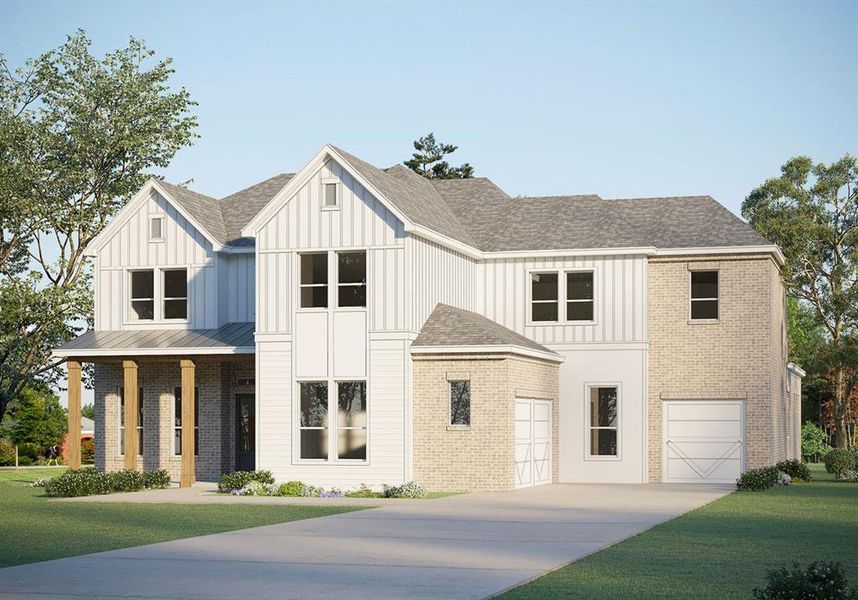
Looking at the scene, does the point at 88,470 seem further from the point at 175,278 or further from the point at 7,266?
the point at 7,266

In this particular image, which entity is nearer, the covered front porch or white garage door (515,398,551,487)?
white garage door (515,398,551,487)

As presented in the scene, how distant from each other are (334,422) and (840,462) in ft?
53.6

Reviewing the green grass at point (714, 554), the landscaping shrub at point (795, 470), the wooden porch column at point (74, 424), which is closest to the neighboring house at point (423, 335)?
the wooden porch column at point (74, 424)

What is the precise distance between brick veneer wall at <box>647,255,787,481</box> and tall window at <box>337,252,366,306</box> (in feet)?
30.0

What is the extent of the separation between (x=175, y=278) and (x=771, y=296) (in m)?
17.1

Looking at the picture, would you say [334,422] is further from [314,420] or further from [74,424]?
[74,424]

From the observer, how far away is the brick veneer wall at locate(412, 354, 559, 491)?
3173 cm

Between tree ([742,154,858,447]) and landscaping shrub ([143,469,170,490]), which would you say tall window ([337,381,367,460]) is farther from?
tree ([742,154,858,447])

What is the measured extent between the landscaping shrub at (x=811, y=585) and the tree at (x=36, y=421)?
5617cm

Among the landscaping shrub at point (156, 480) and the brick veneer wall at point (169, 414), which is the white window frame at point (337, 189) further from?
the landscaping shrub at point (156, 480)

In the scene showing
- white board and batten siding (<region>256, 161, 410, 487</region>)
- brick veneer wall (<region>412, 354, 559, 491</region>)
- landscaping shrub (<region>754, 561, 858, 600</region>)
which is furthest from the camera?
white board and batten siding (<region>256, 161, 410, 487</region>)

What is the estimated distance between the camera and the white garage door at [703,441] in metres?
36.3

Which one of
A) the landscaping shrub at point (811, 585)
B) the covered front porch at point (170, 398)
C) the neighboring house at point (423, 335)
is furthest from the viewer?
the covered front porch at point (170, 398)

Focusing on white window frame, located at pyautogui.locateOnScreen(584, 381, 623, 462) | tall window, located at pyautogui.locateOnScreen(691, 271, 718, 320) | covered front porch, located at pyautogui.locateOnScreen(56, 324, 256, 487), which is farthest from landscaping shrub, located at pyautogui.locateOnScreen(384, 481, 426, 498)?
tall window, located at pyautogui.locateOnScreen(691, 271, 718, 320)
